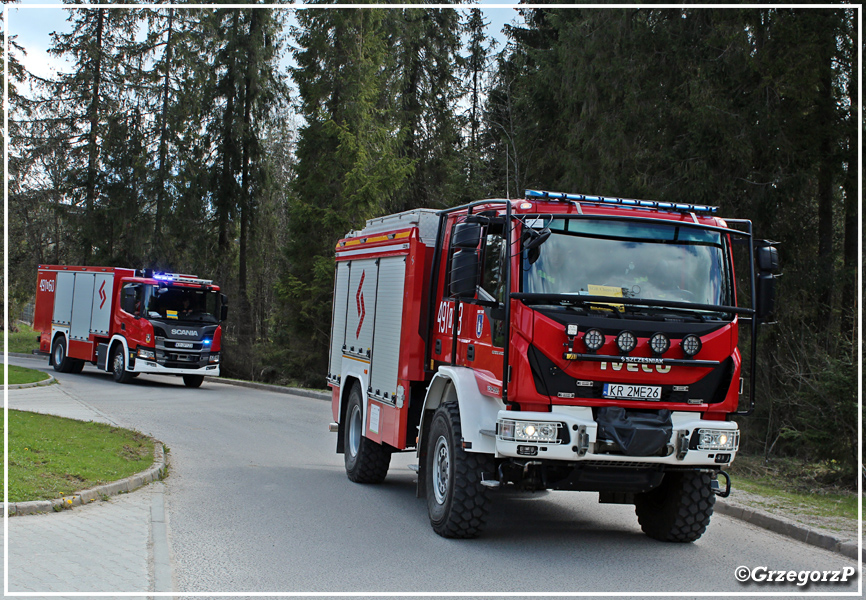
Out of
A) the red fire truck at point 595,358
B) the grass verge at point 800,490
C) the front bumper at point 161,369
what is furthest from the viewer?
the front bumper at point 161,369

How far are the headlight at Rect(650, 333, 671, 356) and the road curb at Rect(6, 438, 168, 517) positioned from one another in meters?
5.84

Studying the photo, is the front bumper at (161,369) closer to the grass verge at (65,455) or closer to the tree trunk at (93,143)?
the grass verge at (65,455)

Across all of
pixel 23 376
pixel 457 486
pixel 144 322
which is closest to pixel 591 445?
pixel 457 486

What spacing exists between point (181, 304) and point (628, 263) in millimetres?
20104

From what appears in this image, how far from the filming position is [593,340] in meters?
6.96

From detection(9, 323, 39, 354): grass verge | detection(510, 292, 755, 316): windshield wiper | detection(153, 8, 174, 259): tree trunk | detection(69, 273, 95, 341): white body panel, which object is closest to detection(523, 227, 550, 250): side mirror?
detection(510, 292, 755, 316): windshield wiper

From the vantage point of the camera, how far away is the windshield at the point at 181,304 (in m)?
24.7

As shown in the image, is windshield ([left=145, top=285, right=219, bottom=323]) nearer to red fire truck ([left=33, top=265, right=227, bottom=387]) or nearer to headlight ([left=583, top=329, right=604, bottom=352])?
red fire truck ([left=33, top=265, right=227, bottom=387])

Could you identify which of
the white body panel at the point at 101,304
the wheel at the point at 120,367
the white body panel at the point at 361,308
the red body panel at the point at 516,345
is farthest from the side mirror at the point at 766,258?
the white body panel at the point at 101,304

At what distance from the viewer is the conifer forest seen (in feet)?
53.1

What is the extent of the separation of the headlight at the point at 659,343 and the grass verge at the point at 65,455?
19.6 ft

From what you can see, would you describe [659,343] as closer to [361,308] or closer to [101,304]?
[361,308]

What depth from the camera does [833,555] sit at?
25.2 feet

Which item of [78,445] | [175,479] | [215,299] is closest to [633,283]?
[175,479]
